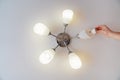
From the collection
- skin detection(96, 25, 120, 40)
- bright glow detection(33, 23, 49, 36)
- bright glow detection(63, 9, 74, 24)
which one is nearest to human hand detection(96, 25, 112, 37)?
skin detection(96, 25, 120, 40)

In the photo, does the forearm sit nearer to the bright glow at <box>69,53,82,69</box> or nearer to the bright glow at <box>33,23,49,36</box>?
the bright glow at <box>69,53,82,69</box>

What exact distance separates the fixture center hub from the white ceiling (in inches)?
1.6

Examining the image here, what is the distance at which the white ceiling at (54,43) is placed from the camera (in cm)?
147

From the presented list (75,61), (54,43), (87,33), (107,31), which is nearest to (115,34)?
(107,31)

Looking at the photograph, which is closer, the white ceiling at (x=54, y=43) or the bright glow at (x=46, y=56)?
the bright glow at (x=46, y=56)

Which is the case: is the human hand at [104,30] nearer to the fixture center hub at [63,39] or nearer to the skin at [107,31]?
the skin at [107,31]

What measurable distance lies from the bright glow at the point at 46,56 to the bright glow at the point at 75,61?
135mm

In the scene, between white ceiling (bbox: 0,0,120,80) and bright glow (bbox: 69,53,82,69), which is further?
white ceiling (bbox: 0,0,120,80)

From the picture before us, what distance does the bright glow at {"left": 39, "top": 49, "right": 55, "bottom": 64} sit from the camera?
1.34 meters

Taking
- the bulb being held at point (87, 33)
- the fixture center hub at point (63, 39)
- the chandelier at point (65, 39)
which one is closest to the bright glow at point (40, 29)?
the chandelier at point (65, 39)

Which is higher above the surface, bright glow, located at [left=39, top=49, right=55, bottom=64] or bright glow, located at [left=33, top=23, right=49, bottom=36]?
bright glow, located at [left=33, top=23, right=49, bottom=36]

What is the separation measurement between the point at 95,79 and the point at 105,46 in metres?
0.26

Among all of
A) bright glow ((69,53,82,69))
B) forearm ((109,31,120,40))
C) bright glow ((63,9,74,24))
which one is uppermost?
bright glow ((63,9,74,24))

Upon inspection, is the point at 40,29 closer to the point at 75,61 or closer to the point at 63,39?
the point at 63,39
